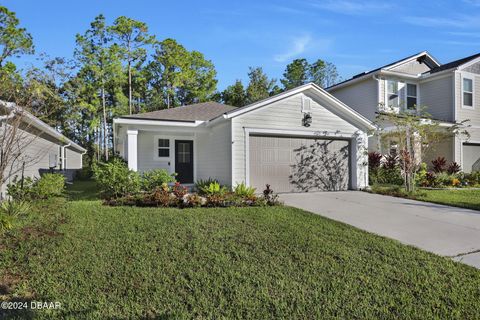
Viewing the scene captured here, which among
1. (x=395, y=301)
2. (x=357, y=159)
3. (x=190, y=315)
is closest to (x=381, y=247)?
(x=395, y=301)

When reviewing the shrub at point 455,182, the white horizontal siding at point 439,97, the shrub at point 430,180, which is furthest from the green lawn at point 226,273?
the white horizontal siding at point 439,97

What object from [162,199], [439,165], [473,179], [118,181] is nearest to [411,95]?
[439,165]

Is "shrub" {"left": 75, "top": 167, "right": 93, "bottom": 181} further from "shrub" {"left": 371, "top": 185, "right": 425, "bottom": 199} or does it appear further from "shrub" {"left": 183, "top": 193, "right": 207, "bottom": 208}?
"shrub" {"left": 371, "top": 185, "right": 425, "bottom": 199}

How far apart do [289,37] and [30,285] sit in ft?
35.5

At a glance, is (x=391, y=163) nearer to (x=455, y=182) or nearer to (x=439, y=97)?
(x=455, y=182)

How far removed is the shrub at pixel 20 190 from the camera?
8143 mm

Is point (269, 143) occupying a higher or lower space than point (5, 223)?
higher

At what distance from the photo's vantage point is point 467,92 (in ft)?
53.0

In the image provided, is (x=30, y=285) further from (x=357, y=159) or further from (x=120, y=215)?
(x=357, y=159)

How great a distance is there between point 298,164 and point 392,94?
8.43 metres

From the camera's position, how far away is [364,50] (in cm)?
1307

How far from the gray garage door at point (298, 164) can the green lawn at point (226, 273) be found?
4892 mm

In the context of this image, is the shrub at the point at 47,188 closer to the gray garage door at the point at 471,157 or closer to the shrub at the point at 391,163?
the shrub at the point at 391,163

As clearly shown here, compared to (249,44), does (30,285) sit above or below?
below
